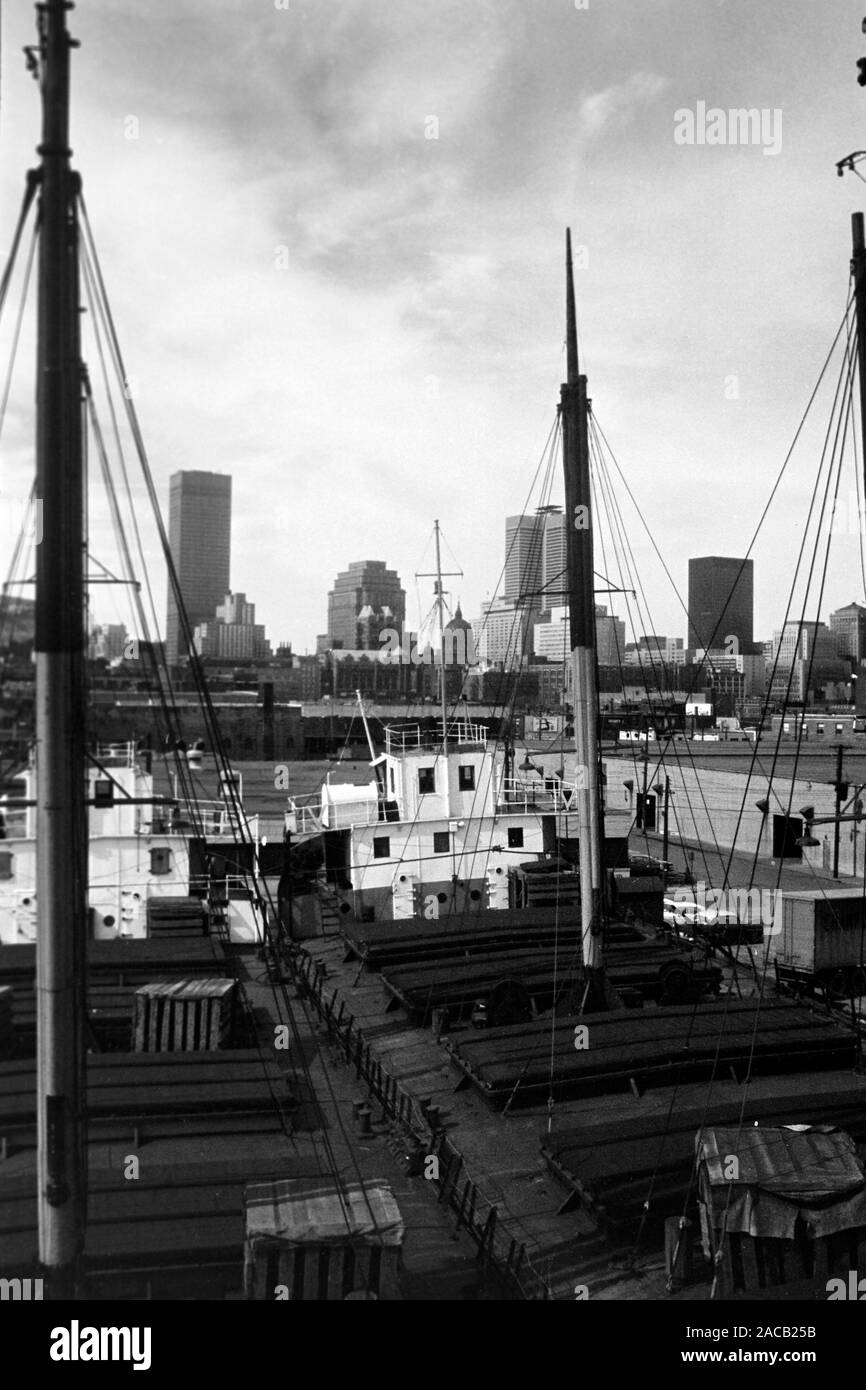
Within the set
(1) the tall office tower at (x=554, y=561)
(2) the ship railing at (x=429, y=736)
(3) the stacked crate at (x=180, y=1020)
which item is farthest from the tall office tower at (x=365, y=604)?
(3) the stacked crate at (x=180, y=1020)

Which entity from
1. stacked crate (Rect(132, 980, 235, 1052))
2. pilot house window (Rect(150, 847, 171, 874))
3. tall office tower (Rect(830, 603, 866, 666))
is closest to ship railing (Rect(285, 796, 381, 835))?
pilot house window (Rect(150, 847, 171, 874))

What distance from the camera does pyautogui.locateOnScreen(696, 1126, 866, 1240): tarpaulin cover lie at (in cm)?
655

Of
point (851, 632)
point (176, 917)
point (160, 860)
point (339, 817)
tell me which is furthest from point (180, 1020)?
point (851, 632)

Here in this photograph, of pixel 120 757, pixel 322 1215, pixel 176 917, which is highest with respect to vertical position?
pixel 120 757

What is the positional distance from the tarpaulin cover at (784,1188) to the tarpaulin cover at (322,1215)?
247 centimetres

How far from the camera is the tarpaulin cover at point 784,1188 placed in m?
6.55

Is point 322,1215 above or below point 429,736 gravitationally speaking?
below

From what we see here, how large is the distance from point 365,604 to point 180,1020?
101 feet

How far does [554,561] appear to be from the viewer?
29.6 metres

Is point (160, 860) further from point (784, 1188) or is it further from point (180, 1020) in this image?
point (784, 1188)

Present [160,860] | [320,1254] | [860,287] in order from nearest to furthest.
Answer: [320,1254] → [860,287] → [160,860]

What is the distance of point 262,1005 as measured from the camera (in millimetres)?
13992

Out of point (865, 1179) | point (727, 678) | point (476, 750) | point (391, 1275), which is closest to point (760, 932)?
point (476, 750)

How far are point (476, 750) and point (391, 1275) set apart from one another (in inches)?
598
